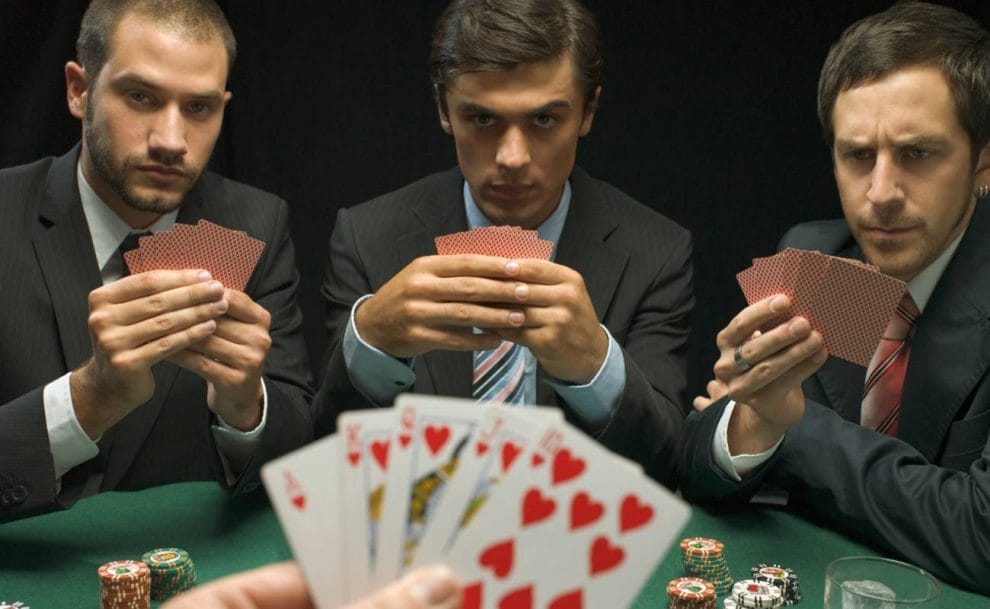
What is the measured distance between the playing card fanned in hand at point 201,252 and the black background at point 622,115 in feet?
6.41

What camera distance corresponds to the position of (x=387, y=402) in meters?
2.70

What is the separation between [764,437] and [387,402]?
94 cm

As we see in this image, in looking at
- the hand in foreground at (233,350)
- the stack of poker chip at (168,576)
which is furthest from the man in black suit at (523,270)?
the stack of poker chip at (168,576)

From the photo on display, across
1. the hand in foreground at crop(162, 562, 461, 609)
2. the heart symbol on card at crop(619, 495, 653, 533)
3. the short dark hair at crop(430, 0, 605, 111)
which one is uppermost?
the short dark hair at crop(430, 0, 605, 111)

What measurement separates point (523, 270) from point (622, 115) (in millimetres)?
2025

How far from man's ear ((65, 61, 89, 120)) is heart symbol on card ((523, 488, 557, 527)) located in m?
2.22

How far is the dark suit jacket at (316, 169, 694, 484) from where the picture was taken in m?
2.94

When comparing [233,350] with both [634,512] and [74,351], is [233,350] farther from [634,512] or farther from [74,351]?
[634,512]

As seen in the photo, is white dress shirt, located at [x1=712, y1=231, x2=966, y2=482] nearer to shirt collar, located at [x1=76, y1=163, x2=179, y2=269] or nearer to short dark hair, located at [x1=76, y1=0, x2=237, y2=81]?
shirt collar, located at [x1=76, y1=163, x2=179, y2=269]

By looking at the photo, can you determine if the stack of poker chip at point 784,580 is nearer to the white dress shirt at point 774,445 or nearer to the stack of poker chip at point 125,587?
the white dress shirt at point 774,445

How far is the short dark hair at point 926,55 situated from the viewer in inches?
104

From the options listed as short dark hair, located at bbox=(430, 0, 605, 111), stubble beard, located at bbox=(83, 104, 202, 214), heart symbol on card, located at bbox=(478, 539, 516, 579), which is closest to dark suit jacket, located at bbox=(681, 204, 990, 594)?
short dark hair, located at bbox=(430, 0, 605, 111)

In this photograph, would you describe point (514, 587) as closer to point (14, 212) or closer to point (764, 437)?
point (764, 437)

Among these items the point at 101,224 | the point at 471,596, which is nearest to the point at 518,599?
the point at 471,596
